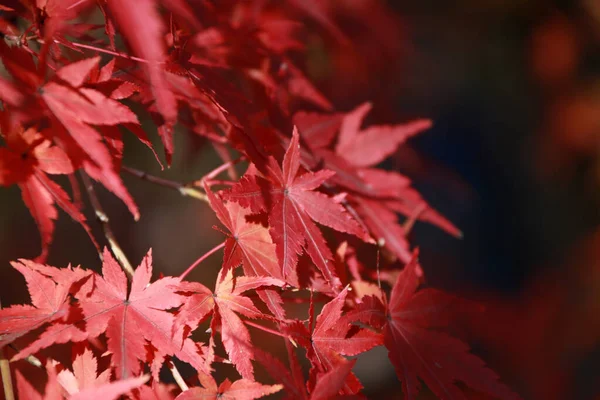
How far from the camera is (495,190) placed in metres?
3.19

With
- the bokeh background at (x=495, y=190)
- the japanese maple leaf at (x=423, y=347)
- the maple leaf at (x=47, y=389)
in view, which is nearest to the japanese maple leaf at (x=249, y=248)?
the japanese maple leaf at (x=423, y=347)

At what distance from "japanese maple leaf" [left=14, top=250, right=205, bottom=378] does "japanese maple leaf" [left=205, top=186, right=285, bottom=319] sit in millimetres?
80

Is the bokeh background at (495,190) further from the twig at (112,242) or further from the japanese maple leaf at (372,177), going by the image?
the twig at (112,242)

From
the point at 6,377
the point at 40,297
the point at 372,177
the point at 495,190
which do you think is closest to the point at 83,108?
the point at 40,297

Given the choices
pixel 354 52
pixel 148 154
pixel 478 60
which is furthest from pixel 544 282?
pixel 148 154

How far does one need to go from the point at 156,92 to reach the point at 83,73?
0.26 feet

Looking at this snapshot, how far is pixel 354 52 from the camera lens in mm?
1578

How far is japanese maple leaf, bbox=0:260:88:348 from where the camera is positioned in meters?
0.52

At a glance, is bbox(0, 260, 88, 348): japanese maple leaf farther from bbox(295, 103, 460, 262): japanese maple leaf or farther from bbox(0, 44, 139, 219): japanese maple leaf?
bbox(295, 103, 460, 262): japanese maple leaf

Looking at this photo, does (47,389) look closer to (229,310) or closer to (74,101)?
(229,310)

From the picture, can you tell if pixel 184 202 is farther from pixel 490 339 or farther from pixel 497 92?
pixel 497 92

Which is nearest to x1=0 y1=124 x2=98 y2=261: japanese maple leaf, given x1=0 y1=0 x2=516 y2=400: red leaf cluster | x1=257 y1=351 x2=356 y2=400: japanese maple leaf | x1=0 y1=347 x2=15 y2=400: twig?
x1=0 y1=0 x2=516 y2=400: red leaf cluster

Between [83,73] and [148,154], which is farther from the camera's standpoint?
[148,154]

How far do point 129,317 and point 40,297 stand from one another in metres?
0.11
